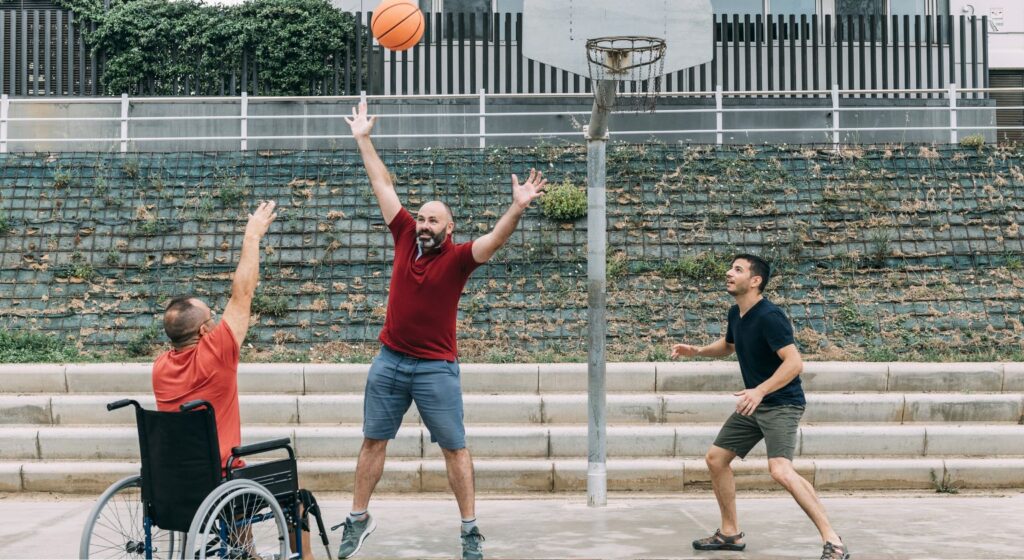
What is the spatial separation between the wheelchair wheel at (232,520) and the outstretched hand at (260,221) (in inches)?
51.5

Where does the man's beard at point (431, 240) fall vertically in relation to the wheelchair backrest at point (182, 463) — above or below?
above

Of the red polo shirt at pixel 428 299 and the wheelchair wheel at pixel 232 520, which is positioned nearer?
the wheelchair wheel at pixel 232 520

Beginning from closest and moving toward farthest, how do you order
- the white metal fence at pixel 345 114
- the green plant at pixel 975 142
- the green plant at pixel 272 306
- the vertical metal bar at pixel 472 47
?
the green plant at pixel 272 306 < the green plant at pixel 975 142 < the white metal fence at pixel 345 114 < the vertical metal bar at pixel 472 47

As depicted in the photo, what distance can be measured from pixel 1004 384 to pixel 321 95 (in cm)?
1103

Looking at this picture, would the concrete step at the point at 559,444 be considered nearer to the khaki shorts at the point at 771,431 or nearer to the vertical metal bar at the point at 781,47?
the khaki shorts at the point at 771,431

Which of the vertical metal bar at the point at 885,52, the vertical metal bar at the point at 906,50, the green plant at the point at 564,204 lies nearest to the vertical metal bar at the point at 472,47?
the green plant at the point at 564,204

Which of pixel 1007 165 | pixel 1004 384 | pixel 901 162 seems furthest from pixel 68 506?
pixel 1007 165

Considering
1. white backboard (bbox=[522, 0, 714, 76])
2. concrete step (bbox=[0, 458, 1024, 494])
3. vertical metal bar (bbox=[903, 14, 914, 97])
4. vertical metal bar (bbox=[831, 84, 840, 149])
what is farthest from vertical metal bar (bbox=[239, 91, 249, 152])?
vertical metal bar (bbox=[903, 14, 914, 97])

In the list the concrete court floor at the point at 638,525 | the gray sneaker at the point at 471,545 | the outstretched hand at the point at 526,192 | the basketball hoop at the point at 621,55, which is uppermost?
the basketball hoop at the point at 621,55

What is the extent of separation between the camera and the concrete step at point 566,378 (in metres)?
9.75

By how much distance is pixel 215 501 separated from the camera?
15.3 feet

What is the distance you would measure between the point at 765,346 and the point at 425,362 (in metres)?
2.00

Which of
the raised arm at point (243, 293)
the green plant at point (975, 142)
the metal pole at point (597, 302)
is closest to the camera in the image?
the raised arm at point (243, 293)

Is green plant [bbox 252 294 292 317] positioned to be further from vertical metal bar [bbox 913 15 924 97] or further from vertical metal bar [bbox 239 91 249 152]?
vertical metal bar [bbox 913 15 924 97]
